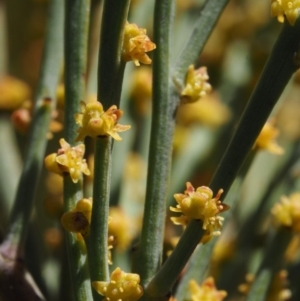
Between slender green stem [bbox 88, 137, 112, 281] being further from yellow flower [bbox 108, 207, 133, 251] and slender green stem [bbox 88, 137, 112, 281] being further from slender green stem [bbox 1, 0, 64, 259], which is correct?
yellow flower [bbox 108, 207, 133, 251]

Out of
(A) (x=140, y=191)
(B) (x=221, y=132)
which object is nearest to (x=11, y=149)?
(A) (x=140, y=191)

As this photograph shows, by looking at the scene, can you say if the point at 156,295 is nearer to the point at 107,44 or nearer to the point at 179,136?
A: the point at 107,44

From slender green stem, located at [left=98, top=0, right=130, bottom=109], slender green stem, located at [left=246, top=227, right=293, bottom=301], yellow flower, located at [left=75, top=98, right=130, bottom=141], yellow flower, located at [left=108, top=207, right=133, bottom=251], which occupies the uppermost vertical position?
slender green stem, located at [left=98, top=0, right=130, bottom=109]

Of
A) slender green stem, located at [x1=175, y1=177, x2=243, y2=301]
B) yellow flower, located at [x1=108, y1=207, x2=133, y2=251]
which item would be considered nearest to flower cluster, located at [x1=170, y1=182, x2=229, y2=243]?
slender green stem, located at [x1=175, y1=177, x2=243, y2=301]

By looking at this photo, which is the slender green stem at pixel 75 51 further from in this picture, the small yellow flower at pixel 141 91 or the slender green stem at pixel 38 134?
the small yellow flower at pixel 141 91

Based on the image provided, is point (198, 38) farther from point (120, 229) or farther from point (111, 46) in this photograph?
point (120, 229)
